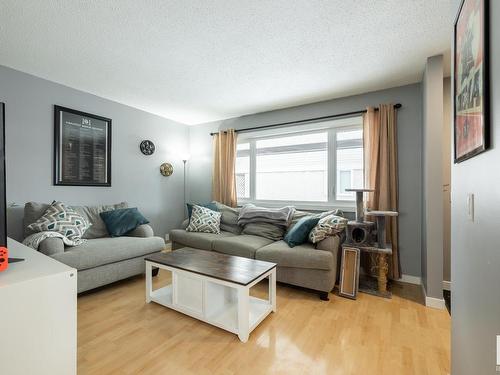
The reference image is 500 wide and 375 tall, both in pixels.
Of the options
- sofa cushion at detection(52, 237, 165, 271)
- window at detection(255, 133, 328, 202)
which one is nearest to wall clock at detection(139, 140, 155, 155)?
sofa cushion at detection(52, 237, 165, 271)

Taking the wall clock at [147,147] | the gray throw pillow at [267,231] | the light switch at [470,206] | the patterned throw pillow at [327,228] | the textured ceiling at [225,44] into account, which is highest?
the textured ceiling at [225,44]

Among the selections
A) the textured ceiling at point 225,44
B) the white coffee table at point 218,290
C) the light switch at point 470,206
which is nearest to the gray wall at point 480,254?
the light switch at point 470,206

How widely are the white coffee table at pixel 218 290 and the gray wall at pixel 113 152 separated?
1752mm

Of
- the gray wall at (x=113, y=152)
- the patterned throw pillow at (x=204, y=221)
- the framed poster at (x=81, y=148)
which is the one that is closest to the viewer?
the gray wall at (x=113, y=152)

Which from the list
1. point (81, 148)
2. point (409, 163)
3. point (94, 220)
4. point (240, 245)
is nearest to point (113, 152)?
point (81, 148)

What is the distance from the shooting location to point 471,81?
0.90 meters

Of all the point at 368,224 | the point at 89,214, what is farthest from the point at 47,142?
the point at 368,224

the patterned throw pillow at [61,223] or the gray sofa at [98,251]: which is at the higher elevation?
the patterned throw pillow at [61,223]

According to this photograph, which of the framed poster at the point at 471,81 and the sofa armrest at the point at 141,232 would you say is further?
the sofa armrest at the point at 141,232

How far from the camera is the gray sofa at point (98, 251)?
7.40 ft

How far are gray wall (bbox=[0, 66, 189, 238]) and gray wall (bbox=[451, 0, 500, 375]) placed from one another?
153 inches

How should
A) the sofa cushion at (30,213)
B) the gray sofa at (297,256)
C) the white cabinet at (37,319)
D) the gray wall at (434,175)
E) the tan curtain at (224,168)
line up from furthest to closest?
the tan curtain at (224,168) → the sofa cushion at (30,213) → the gray sofa at (297,256) → the gray wall at (434,175) → the white cabinet at (37,319)

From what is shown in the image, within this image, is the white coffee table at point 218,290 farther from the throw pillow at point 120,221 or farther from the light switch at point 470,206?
the light switch at point 470,206

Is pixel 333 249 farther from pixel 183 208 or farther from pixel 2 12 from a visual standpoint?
pixel 2 12
